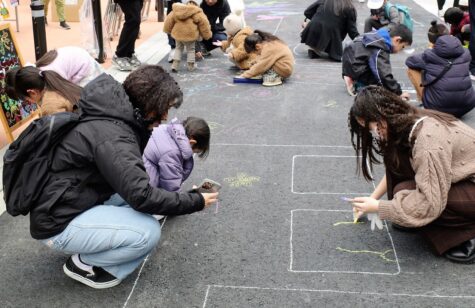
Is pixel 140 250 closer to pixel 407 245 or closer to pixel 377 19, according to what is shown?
pixel 407 245

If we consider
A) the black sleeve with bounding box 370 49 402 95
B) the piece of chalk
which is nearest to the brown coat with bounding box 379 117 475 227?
the black sleeve with bounding box 370 49 402 95

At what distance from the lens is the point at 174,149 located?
3355mm

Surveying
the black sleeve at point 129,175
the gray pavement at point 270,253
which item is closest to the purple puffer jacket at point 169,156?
the gray pavement at point 270,253

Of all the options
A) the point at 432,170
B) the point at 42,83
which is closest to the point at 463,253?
the point at 432,170

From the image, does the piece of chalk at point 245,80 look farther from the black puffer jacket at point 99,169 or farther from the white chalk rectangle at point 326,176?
the black puffer jacket at point 99,169

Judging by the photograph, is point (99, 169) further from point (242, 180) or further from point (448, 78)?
point (448, 78)

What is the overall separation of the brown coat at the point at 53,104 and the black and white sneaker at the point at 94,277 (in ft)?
3.71

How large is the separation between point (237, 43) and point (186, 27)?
656 mm

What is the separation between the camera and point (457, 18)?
7.63 meters

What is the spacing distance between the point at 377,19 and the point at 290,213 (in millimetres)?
4835

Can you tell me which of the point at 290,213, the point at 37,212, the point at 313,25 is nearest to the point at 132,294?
the point at 37,212

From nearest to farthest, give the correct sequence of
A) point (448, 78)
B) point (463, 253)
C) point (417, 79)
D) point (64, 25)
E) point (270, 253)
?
point (463, 253), point (270, 253), point (448, 78), point (417, 79), point (64, 25)

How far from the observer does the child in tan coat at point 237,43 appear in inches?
273

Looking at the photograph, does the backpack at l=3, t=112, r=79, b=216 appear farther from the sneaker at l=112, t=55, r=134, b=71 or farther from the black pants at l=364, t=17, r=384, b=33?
the black pants at l=364, t=17, r=384, b=33
